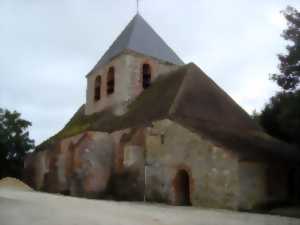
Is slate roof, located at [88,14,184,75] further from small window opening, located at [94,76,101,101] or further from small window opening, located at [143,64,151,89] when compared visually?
small window opening, located at [94,76,101,101]

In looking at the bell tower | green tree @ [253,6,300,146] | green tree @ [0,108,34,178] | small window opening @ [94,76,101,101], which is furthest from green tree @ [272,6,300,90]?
green tree @ [0,108,34,178]

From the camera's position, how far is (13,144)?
96.3 ft

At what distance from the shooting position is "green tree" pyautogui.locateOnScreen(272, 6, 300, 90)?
13570 mm

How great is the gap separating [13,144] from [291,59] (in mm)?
22812

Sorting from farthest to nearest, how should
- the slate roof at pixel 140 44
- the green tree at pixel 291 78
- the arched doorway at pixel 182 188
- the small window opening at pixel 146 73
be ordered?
1. the slate roof at pixel 140 44
2. the small window opening at pixel 146 73
3. the arched doorway at pixel 182 188
4. the green tree at pixel 291 78

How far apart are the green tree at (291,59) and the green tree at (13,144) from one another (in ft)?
71.1

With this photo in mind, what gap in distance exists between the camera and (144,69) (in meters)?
25.3

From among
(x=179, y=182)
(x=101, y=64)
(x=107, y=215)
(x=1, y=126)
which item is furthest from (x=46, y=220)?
(x=1, y=126)

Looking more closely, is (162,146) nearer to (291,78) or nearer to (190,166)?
(190,166)

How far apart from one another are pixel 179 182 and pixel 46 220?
8.95 m

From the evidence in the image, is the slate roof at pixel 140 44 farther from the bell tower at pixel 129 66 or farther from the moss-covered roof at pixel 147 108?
the moss-covered roof at pixel 147 108

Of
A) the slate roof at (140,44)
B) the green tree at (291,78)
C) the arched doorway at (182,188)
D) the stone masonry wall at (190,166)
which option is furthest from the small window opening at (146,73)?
the green tree at (291,78)

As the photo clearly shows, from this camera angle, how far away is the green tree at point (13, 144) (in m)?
29.0

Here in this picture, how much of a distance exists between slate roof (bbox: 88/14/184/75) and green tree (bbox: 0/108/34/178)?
7.92 m
